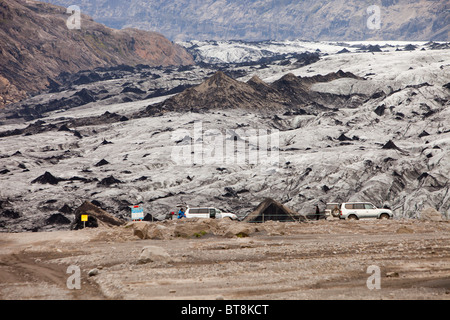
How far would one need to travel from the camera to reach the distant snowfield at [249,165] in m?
61.3

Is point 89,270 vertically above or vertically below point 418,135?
below

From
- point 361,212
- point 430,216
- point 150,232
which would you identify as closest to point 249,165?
point 361,212

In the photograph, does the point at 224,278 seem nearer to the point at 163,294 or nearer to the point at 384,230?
the point at 163,294

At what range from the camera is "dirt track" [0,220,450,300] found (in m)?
14.8

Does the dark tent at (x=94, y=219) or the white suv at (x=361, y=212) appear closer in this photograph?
the white suv at (x=361, y=212)

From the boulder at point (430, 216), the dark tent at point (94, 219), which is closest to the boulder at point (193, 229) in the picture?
the boulder at point (430, 216)

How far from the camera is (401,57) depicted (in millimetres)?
157250

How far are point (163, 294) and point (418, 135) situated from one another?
75396 millimetres

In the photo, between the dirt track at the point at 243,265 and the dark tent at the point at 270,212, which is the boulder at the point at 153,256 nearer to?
the dirt track at the point at 243,265

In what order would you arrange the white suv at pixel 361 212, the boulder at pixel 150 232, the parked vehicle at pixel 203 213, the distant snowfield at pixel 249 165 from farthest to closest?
the distant snowfield at pixel 249 165
the parked vehicle at pixel 203 213
the white suv at pixel 361 212
the boulder at pixel 150 232

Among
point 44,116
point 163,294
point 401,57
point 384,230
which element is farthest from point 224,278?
point 401,57

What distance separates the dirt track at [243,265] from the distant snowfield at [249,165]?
1270 inches

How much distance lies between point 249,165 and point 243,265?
58.2 m

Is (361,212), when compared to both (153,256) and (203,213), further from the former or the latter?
(153,256)
